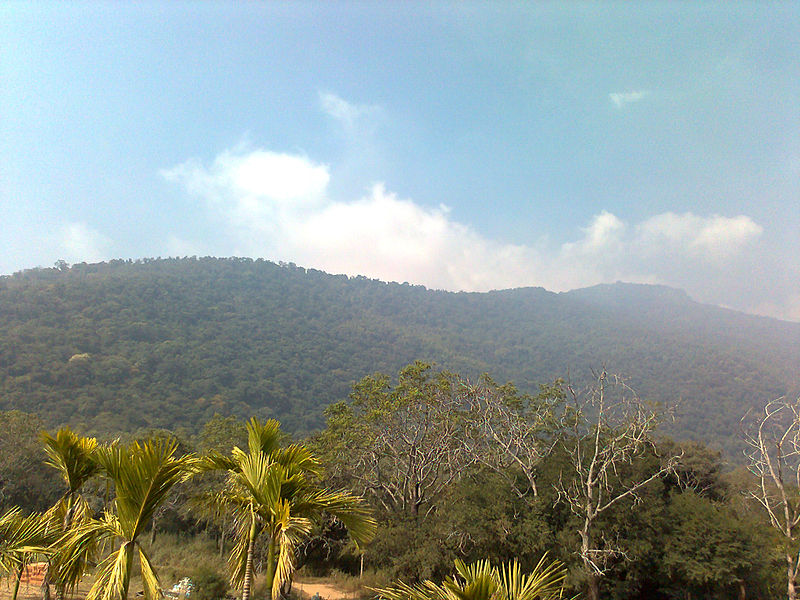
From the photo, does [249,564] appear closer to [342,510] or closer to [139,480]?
[342,510]

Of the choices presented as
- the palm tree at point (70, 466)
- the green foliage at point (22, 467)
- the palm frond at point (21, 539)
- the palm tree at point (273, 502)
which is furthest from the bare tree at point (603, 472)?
the green foliage at point (22, 467)

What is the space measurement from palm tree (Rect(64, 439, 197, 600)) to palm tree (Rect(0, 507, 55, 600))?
166 centimetres

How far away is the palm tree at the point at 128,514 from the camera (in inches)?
165

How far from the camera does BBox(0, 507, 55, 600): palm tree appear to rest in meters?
5.62

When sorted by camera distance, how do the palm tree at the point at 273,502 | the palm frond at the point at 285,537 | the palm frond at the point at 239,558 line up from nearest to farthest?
the palm frond at the point at 285,537, the palm tree at the point at 273,502, the palm frond at the point at 239,558

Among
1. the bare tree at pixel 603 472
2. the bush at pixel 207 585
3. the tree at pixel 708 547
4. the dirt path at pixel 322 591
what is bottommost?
the dirt path at pixel 322 591

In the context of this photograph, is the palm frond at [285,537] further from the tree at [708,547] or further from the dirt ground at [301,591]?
the tree at [708,547]

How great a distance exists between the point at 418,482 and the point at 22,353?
54432 mm


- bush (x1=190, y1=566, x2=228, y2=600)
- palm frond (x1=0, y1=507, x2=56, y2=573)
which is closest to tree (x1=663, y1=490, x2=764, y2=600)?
bush (x1=190, y1=566, x2=228, y2=600)

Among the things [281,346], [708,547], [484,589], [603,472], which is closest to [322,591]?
[603,472]

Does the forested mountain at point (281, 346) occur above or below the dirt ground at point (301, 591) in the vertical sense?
above

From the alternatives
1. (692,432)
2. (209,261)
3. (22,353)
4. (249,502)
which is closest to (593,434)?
(249,502)

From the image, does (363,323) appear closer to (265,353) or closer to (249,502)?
(265,353)

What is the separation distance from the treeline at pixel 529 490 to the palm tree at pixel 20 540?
258 inches
